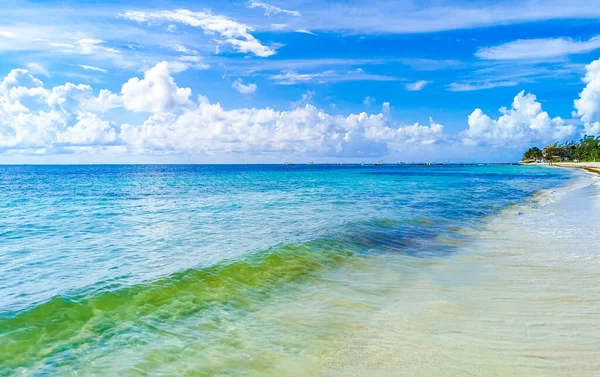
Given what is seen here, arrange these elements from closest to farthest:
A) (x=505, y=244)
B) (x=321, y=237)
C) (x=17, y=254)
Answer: (x=17, y=254), (x=505, y=244), (x=321, y=237)

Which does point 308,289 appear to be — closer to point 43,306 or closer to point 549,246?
point 43,306

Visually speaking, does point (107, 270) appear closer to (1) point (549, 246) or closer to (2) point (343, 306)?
(2) point (343, 306)

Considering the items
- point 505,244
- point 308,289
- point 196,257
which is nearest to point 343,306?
point 308,289

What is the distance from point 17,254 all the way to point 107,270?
4.30 meters

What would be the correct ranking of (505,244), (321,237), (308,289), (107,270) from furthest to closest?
(321,237) < (505,244) < (107,270) < (308,289)

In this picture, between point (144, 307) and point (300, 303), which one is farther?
point (300, 303)

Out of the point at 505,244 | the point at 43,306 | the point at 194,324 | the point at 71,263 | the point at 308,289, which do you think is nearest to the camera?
the point at 194,324

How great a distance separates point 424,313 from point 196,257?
22.6 ft

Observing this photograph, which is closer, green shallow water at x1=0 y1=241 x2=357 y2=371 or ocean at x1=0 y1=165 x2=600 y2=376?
ocean at x1=0 y1=165 x2=600 y2=376

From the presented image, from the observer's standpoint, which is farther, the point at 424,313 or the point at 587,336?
the point at 424,313

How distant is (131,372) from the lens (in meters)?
5.40

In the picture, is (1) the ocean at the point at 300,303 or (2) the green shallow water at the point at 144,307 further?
(2) the green shallow water at the point at 144,307

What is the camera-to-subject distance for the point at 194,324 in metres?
7.14

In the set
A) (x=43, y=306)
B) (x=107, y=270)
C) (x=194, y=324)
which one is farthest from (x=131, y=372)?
(x=107, y=270)
